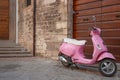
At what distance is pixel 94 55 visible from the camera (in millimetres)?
8086

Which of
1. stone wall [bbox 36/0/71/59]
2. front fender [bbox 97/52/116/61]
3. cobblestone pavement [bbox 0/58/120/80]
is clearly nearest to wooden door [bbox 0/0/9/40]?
stone wall [bbox 36/0/71/59]

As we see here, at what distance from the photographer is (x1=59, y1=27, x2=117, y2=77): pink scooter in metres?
7.69

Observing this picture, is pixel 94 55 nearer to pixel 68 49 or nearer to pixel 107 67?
pixel 107 67

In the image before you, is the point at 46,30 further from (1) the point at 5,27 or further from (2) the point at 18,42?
(1) the point at 5,27

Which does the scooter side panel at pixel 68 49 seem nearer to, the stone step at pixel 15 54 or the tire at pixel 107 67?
the tire at pixel 107 67

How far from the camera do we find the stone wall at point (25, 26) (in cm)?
1370

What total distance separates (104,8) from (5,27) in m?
8.72

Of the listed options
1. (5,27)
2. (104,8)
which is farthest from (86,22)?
(5,27)

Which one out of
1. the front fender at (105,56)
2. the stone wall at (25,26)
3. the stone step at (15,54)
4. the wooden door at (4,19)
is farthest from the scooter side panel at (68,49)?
the wooden door at (4,19)

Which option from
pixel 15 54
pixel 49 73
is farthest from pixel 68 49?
pixel 15 54

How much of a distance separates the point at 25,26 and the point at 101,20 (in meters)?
6.00

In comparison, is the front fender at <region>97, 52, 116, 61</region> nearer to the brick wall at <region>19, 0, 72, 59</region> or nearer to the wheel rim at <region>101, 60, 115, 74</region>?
the wheel rim at <region>101, 60, 115, 74</region>

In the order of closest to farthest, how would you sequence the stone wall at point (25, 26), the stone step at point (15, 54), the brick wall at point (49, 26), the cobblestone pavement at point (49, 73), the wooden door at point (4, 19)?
1. the cobblestone pavement at point (49, 73)
2. the brick wall at point (49, 26)
3. the stone step at point (15, 54)
4. the stone wall at point (25, 26)
5. the wooden door at point (4, 19)

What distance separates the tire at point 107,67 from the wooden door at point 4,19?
9.87m
